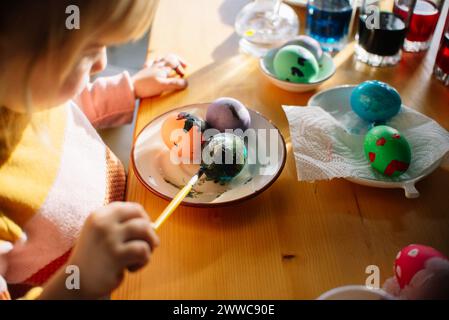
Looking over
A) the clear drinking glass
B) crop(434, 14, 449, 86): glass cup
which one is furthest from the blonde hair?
crop(434, 14, 449, 86): glass cup

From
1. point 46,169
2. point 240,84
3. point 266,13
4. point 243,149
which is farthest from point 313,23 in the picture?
point 46,169

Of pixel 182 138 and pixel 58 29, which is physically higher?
Answer: pixel 58 29

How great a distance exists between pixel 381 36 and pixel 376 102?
20 centimetres

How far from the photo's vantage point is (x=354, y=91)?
0.71 meters

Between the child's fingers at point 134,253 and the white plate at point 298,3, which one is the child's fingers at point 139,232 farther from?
the white plate at point 298,3

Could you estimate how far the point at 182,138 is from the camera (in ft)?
2.02

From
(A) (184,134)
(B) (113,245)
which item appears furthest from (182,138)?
(B) (113,245)

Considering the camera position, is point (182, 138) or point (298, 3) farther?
point (298, 3)

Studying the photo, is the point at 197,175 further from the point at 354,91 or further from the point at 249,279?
the point at 354,91

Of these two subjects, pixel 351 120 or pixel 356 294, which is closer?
pixel 356 294

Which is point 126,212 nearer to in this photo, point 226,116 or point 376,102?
point 226,116

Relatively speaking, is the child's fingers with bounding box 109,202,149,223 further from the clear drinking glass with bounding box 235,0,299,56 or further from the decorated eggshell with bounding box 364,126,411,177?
the clear drinking glass with bounding box 235,0,299,56

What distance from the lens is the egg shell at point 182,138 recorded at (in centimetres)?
61
